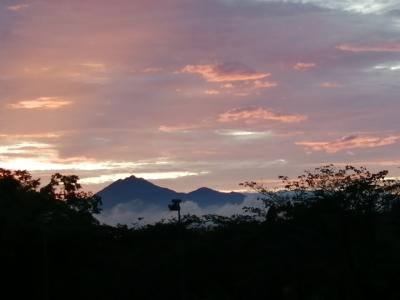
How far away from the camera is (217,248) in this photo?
42.1m

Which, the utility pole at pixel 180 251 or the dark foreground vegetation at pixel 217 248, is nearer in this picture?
the dark foreground vegetation at pixel 217 248

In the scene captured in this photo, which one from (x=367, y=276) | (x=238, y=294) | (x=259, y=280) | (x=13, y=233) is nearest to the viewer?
(x=367, y=276)

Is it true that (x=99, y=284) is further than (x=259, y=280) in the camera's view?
Yes

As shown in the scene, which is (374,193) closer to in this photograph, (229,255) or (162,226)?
(229,255)

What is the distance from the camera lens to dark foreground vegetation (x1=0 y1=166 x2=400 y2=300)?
32531 millimetres

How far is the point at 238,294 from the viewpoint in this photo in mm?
39094

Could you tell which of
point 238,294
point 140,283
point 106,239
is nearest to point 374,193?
point 238,294

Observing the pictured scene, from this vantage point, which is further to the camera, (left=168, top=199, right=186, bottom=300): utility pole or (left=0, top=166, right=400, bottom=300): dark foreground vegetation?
(left=168, top=199, right=186, bottom=300): utility pole

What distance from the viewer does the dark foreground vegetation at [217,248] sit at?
32531 millimetres

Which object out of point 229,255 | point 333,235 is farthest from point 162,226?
point 333,235

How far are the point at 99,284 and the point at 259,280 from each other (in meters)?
11.6

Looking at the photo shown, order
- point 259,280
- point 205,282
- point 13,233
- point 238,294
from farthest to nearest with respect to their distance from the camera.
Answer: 1. point 13,233
2. point 205,282
3. point 238,294
4. point 259,280

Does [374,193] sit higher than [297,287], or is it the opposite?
[374,193]

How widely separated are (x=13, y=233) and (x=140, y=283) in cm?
795
